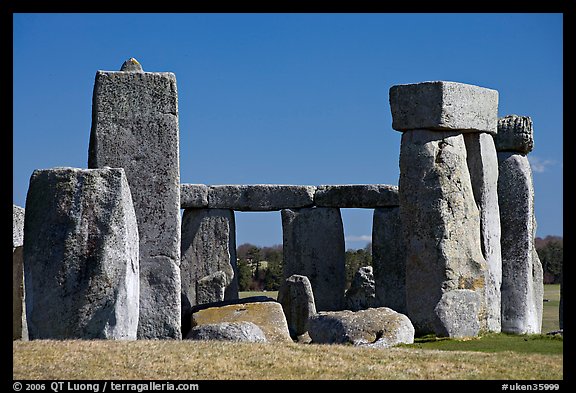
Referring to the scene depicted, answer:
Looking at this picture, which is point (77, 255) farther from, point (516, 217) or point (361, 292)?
point (361, 292)

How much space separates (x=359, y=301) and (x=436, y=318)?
956 centimetres

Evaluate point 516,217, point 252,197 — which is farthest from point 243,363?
point 252,197

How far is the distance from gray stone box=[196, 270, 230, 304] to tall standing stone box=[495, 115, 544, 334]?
722 cm

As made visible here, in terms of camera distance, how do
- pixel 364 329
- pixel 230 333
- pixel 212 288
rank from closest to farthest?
pixel 230 333, pixel 364 329, pixel 212 288

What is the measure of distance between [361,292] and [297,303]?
483 cm

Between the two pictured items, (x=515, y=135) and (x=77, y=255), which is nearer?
(x=77, y=255)

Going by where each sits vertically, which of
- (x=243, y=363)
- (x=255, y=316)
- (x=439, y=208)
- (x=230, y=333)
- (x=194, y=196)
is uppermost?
(x=194, y=196)

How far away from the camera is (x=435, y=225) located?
63.3 feet

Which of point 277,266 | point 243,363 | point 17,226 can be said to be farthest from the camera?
point 277,266

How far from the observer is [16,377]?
43.1 feet

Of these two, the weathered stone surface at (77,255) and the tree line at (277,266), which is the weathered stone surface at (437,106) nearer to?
the weathered stone surface at (77,255)

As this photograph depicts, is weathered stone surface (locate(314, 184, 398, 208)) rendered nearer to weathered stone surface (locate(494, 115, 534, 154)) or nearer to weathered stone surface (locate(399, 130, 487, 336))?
weathered stone surface (locate(494, 115, 534, 154))

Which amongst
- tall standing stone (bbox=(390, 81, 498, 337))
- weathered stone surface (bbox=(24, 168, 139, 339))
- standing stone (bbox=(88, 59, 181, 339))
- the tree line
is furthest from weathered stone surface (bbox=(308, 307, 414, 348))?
the tree line
